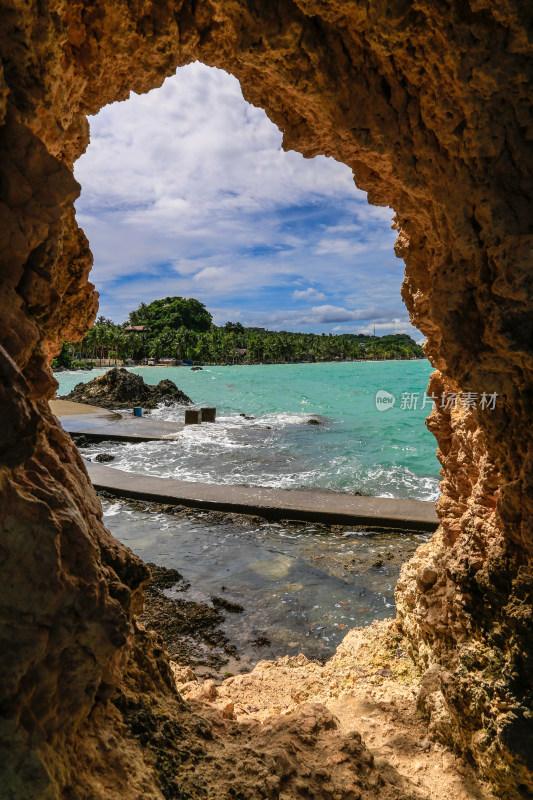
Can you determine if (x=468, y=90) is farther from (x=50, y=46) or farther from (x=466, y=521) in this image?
(x=466, y=521)

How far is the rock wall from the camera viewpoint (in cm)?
187

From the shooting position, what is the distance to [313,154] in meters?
3.95

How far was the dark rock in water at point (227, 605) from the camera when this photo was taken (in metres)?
6.05

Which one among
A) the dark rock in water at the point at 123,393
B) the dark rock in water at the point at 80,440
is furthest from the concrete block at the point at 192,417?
the dark rock in water at the point at 123,393

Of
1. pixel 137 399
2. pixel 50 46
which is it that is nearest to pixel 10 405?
pixel 50 46

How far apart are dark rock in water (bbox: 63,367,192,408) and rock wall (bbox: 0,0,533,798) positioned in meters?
24.9

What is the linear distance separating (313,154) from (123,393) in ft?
86.1

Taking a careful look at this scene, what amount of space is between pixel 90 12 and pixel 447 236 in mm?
2750

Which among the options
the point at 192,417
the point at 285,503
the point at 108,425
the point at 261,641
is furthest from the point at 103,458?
the point at 261,641

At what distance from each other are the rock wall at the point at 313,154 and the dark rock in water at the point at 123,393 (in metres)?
24.9

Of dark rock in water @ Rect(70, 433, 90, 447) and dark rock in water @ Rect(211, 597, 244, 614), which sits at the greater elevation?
dark rock in water @ Rect(70, 433, 90, 447)

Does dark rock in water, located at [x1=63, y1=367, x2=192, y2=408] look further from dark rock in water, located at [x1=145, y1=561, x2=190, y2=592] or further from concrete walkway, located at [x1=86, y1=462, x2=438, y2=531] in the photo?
dark rock in water, located at [x1=145, y1=561, x2=190, y2=592]

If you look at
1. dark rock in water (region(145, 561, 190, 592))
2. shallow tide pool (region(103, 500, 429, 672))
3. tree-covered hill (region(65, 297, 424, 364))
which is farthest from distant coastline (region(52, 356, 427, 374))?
dark rock in water (region(145, 561, 190, 592))

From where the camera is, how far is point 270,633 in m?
5.59
